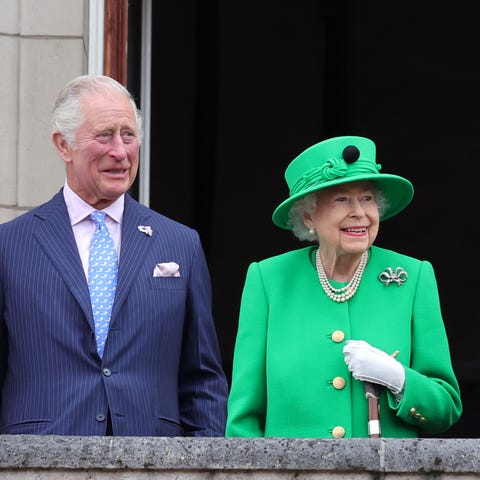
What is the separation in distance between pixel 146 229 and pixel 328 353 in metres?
0.65

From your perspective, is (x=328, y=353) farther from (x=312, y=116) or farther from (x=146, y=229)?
(x=312, y=116)

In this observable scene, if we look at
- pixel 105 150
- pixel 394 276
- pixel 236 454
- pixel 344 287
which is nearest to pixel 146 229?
pixel 105 150

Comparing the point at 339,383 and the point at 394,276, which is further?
the point at 394,276

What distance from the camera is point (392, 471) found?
4102 millimetres

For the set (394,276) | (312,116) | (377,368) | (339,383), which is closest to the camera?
(377,368)

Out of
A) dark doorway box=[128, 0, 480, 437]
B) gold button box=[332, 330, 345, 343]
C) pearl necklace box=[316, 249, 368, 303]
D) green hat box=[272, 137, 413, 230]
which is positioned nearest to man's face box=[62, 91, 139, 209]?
green hat box=[272, 137, 413, 230]

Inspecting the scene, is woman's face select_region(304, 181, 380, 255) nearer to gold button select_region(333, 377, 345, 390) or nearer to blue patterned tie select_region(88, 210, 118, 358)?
gold button select_region(333, 377, 345, 390)

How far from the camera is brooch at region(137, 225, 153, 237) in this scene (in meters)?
5.07

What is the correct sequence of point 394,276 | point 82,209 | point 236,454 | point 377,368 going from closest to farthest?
1. point 236,454
2. point 377,368
3. point 394,276
4. point 82,209

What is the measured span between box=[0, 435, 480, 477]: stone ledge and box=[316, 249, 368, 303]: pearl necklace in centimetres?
88

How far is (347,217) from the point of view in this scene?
4.86m

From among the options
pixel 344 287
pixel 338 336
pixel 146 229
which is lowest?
pixel 338 336

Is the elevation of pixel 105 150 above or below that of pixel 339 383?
above

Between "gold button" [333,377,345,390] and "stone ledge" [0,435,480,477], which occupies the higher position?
"gold button" [333,377,345,390]
